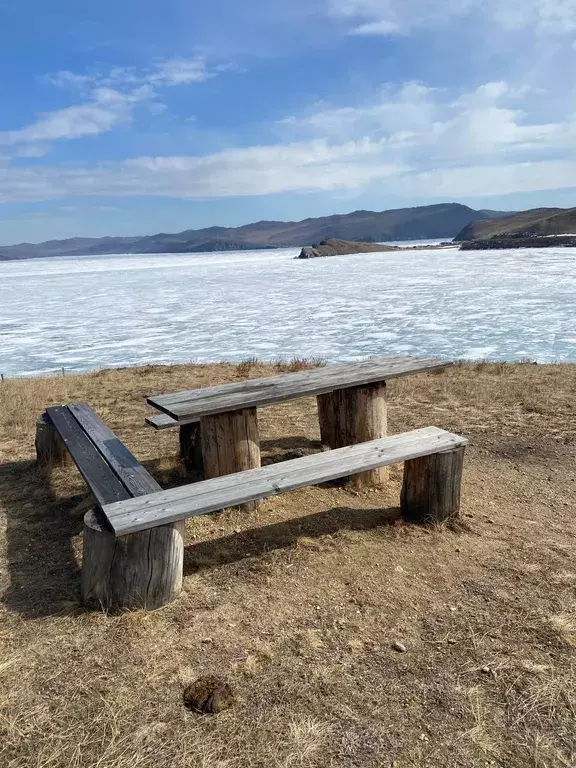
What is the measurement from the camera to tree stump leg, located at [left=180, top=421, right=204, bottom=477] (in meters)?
4.86

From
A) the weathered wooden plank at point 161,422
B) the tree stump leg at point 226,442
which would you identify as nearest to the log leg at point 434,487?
the tree stump leg at point 226,442

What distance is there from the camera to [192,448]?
4.93m

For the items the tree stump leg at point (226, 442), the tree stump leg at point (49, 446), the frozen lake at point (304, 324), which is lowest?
the frozen lake at point (304, 324)

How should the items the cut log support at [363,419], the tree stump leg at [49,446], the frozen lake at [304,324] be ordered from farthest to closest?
the frozen lake at [304,324] → the tree stump leg at [49,446] → the cut log support at [363,419]

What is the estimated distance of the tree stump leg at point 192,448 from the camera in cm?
486

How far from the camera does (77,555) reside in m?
3.57

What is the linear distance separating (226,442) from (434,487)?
4.65 ft

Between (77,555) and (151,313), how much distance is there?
16436 mm

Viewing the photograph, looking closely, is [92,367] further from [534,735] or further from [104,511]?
[534,735]

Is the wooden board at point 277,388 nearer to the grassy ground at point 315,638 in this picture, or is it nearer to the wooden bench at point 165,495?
the wooden bench at point 165,495

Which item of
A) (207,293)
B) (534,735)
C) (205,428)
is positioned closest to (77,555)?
(205,428)

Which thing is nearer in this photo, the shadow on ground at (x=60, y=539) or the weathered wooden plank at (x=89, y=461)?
the shadow on ground at (x=60, y=539)

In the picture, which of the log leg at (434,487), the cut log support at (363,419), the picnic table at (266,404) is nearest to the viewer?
the log leg at (434,487)

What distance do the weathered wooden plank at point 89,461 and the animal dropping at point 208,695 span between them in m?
1.08
